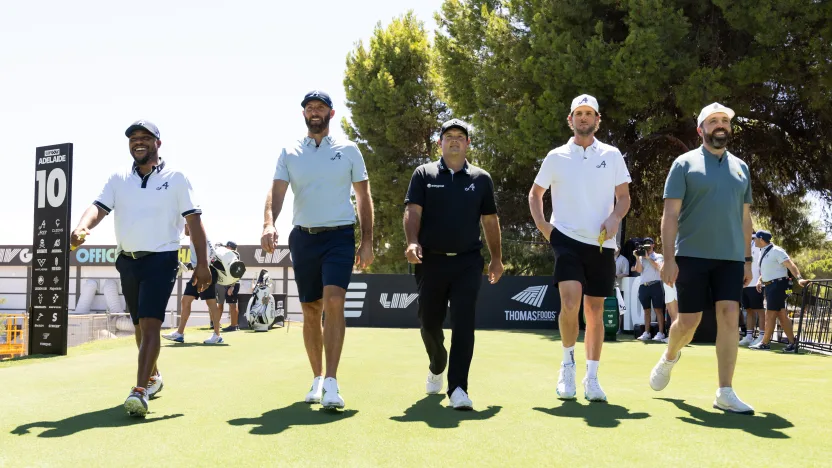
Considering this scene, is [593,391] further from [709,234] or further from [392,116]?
[392,116]

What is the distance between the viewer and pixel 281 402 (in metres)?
5.56

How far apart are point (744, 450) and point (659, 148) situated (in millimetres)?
20242

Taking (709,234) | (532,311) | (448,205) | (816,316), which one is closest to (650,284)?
(816,316)

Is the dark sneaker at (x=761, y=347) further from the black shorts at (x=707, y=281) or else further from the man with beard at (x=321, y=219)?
the man with beard at (x=321, y=219)

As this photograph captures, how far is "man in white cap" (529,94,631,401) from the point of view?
565 cm

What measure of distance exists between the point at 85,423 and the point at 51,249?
7.70 m

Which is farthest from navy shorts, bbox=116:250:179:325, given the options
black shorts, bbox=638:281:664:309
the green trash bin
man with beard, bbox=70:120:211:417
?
black shorts, bbox=638:281:664:309

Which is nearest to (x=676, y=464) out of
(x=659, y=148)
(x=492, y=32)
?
(x=492, y=32)

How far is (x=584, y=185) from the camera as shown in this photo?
5.70m

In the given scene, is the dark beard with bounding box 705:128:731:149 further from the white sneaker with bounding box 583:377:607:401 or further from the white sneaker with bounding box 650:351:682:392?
the white sneaker with bounding box 583:377:607:401

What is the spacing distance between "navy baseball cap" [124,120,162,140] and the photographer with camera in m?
10.9

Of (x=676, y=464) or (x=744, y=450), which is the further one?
(x=744, y=450)

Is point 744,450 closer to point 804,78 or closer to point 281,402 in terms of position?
point 281,402

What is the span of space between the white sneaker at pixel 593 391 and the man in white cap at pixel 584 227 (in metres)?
0.01
